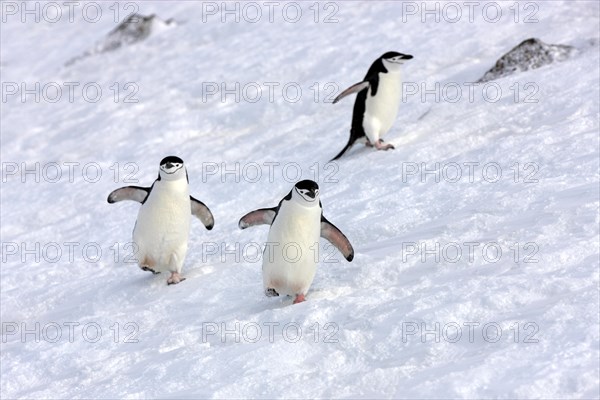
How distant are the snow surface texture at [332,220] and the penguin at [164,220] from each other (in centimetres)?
17

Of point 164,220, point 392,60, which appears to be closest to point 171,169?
point 164,220

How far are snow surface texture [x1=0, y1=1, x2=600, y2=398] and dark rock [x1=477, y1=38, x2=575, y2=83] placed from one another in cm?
23

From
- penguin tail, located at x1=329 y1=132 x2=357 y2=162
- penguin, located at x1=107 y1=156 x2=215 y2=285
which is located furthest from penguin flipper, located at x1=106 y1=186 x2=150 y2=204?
penguin tail, located at x1=329 y1=132 x2=357 y2=162

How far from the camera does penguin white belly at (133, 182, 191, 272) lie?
5977 mm

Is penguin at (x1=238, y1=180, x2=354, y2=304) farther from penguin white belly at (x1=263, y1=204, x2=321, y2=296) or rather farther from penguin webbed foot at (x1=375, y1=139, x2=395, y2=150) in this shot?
penguin webbed foot at (x1=375, y1=139, x2=395, y2=150)

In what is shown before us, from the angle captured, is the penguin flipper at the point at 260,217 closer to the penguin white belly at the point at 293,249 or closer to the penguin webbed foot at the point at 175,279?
the penguin white belly at the point at 293,249

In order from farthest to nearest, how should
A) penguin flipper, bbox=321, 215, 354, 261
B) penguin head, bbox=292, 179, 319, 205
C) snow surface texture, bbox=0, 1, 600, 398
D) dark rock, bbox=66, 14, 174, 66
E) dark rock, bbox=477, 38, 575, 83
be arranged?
1. dark rock, bbox=66, 14, 174, 66
2. dark rock, bbox=477, 38, 575, 83
3. penguin flipper, bbox=321, 215, 354, 261
4. penguin head, bbox=292, 179, 319, 205
5. snow surface texture, bbox=0, 1, 600, 398

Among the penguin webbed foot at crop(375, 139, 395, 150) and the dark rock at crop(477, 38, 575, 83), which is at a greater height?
the dark rock at crop(477, 38, 575, 83)

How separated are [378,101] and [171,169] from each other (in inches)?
108

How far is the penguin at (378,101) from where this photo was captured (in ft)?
26.6


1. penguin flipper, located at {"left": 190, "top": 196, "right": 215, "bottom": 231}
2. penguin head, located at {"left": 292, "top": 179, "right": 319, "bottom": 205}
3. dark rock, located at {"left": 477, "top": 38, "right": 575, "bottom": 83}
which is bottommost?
dark rock, located at {"left": 477, "top": 38, "right": 575, "bottom": 83}

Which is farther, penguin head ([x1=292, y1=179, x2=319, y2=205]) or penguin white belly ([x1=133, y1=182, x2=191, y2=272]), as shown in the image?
penguin white belly ([x1=133, y1=182, x2=191, y2=272])

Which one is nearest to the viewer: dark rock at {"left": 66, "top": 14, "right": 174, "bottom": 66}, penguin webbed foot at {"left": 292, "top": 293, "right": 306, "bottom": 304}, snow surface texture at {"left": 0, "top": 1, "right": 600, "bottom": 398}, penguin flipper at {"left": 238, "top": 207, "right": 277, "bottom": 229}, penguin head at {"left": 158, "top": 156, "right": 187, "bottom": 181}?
snow surface texture at {"left": 0, "top": 1, "right": 600, "bottom": 398}

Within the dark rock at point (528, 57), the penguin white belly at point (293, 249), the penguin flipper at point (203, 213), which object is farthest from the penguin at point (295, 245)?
the dark rock at point (528, 57)
